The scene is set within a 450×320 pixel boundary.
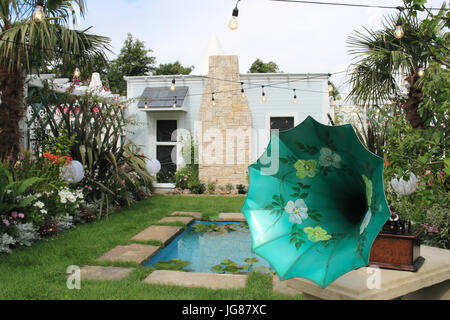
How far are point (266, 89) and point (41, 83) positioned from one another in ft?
19.6

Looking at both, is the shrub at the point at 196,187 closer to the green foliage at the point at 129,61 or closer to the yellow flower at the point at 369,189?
the yellow flower at the point at 369,189

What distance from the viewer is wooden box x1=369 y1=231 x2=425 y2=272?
1.86 metres

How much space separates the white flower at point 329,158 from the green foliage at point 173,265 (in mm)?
2420

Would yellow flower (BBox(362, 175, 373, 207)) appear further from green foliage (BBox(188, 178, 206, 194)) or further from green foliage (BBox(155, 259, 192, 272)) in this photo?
green foliage (BBox(188, 178, 206, 194))

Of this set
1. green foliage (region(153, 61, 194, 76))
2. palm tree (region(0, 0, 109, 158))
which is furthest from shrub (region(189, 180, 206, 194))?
green foliage (region(153, 61, 194, 76))

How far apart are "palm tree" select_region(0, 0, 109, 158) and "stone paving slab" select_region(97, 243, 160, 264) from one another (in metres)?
2.27

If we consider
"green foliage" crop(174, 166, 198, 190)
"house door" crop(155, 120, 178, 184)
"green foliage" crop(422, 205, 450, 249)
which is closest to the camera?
Answer: "green foliage" crop(422, 205, 450, 249)

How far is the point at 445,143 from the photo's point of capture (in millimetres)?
2596

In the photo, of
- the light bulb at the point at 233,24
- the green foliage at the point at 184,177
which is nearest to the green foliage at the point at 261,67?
the green foliage at the point at 184,177

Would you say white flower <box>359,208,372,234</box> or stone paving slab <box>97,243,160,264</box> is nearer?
white flower <box>359,208,372,234</box>

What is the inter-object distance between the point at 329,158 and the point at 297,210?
0.32 metres

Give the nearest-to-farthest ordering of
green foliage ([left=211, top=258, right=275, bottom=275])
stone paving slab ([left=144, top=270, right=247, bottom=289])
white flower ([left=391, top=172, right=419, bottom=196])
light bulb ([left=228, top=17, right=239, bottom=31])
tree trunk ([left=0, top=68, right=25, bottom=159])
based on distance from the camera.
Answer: white flower ([left=391, top=172, right=419, bottom=196]) → stone paving slab ([left=144, top=270, right=247, bottom=289]) → green foliage ([left=211, top=258, right=275, bottom=275]) → light bulb ([left=228, top=17, right=239, bottom=31]) → tree trunk ([left=0, top=68, right=25, bottom=159])

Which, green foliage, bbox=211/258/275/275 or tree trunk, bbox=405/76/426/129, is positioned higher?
tree trunk, bbox=405/76/426/129
